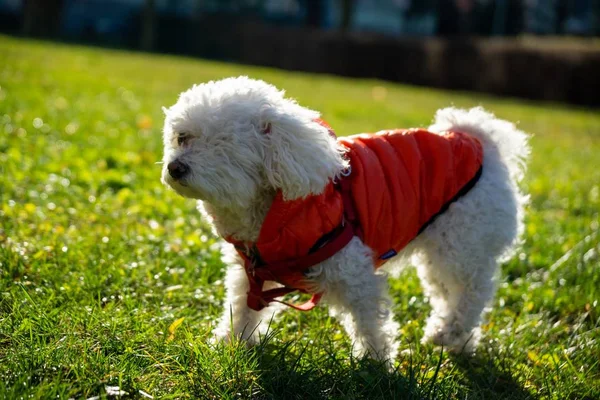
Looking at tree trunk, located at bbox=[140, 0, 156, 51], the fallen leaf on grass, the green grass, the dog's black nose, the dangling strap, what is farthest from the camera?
tree trunk, located at bbox=[140, 0, 156, 51]

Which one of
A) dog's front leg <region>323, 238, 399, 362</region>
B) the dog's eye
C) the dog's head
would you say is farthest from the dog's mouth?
dog's front leg <region>323, 238, 399, 362</region>

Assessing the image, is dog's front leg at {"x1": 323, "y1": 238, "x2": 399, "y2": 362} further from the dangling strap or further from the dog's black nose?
the dog's black nose

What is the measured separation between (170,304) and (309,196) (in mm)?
1147

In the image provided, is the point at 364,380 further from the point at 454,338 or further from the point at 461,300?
the point at 461,300

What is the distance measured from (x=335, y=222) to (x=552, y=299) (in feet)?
6.70

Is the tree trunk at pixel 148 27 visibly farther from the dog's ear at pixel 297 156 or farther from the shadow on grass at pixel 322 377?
the shadow on grass at pixel 322 377

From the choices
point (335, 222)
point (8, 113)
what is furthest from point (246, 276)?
point (8, 113)

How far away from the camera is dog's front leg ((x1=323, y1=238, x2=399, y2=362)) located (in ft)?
11.1

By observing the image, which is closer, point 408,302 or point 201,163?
point 201,163

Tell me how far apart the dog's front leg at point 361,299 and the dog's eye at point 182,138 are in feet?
3.14

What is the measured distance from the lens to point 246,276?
371 centimetres

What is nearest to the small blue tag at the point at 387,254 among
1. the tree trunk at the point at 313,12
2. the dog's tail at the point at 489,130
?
the dog's tail at the point at 489,130

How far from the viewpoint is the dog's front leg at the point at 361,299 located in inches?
133

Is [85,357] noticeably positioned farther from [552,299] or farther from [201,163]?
[552,299]
